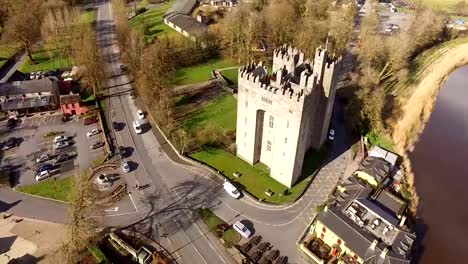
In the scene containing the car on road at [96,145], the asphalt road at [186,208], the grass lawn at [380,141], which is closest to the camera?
the asphalt road at [186,208]

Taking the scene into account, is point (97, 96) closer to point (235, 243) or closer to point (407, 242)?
point (235, 243)

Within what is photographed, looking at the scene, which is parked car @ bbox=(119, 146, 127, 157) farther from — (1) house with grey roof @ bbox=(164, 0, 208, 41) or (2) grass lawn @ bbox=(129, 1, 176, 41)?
(2) grass lawn @ bbox=(129, 1, 176, 41)

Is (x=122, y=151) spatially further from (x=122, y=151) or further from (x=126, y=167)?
(x=126, y=167)

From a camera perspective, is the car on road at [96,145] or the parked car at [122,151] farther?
the car on road at [96,145]

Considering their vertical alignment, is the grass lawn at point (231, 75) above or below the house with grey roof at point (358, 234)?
above

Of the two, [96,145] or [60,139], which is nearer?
[96,145]

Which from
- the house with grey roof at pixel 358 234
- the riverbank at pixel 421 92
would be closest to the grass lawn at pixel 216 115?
the house with grey roof at pixel 358 234

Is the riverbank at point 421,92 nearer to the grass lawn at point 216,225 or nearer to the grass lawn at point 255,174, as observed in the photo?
the grass lawn at point 255,174

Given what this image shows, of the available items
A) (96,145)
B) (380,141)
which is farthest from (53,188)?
(380,141)
